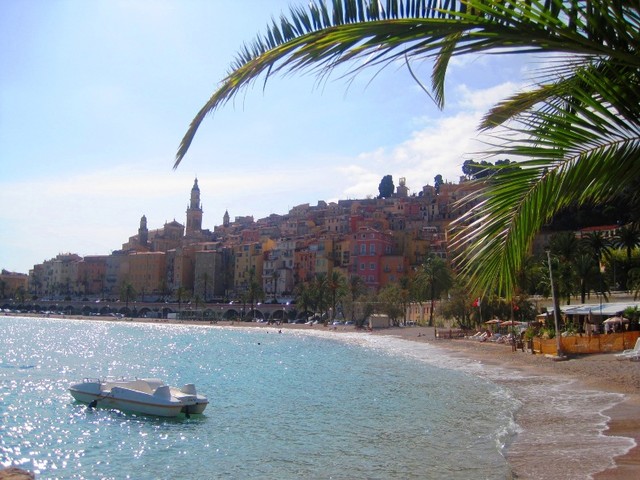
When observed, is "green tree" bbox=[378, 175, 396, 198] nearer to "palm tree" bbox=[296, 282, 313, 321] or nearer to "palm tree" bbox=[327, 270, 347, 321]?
"palm tree" bbox=[296, 282, 313, 321]

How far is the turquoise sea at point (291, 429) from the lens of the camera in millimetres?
13906

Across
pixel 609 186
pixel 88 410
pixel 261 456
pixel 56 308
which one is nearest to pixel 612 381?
pixel 261 456

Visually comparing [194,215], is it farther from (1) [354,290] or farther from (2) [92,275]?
(1) [354,290]

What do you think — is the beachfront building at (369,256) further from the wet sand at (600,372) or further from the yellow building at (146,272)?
the yellow building at (146,272)

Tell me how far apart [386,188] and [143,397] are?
5629 inches

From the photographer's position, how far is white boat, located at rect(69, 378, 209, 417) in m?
20.8

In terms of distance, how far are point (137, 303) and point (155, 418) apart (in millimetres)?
127174

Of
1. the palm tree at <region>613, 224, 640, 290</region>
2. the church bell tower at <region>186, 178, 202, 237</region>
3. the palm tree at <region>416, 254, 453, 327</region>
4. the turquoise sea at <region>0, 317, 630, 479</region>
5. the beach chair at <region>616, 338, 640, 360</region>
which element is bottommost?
the turquoise sea at <region>0, 317, 630, 479</region>

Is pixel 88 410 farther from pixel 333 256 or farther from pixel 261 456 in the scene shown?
pixel 333 256

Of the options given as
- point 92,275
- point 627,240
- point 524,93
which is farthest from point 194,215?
point 524,93

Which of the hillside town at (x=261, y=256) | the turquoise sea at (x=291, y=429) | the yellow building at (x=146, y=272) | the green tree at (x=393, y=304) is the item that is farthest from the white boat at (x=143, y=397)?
the yellow building at (x=146, y=272)

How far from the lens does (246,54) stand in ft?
11.1

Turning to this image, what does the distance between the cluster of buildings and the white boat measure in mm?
76892

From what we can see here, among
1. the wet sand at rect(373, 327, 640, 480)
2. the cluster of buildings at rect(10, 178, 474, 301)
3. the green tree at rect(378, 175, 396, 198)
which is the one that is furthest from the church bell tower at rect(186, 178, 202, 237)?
the wet sand at rect(373, 327, 640, 480)
